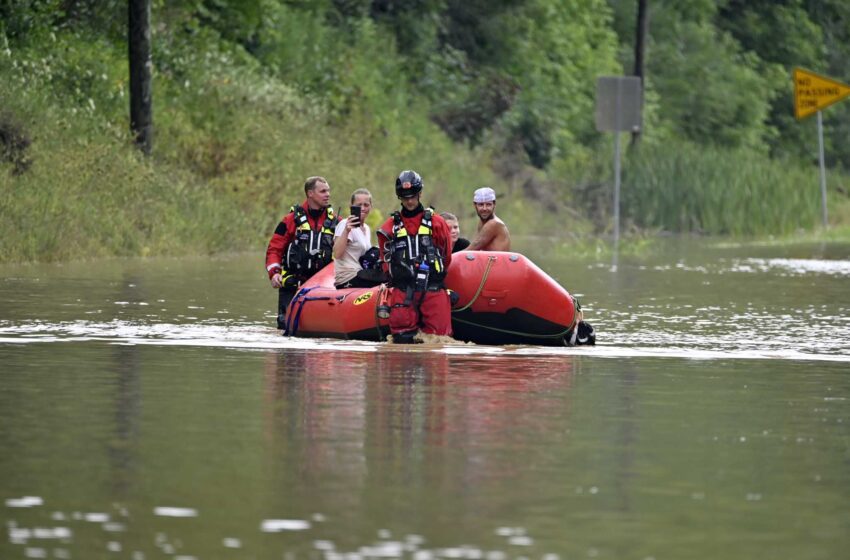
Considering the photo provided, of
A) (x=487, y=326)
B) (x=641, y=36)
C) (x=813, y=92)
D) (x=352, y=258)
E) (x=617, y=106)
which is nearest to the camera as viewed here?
(x=487, y=326)

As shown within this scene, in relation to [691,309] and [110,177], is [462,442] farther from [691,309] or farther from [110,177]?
[110,177]

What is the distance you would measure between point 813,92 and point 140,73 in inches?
861

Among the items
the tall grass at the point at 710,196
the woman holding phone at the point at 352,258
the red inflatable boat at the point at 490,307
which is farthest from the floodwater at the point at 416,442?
the tall grass at the point at 710,196

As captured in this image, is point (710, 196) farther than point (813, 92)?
No

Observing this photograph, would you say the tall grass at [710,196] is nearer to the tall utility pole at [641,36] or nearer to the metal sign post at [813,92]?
the metal sign post at [813,92]

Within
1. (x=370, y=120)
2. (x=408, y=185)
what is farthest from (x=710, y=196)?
(x=408, y=185)

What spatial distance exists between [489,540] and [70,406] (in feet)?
16.3

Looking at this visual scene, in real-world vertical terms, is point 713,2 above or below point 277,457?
above

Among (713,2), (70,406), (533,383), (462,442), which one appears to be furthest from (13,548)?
(713,2)

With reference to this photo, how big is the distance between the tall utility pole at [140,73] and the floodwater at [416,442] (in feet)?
50.5

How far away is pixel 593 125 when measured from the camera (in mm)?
64750

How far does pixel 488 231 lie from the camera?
19.9 meters

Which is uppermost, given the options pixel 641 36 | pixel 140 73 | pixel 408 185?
pixel 641 36

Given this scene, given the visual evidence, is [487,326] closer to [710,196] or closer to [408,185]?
[408,185]
